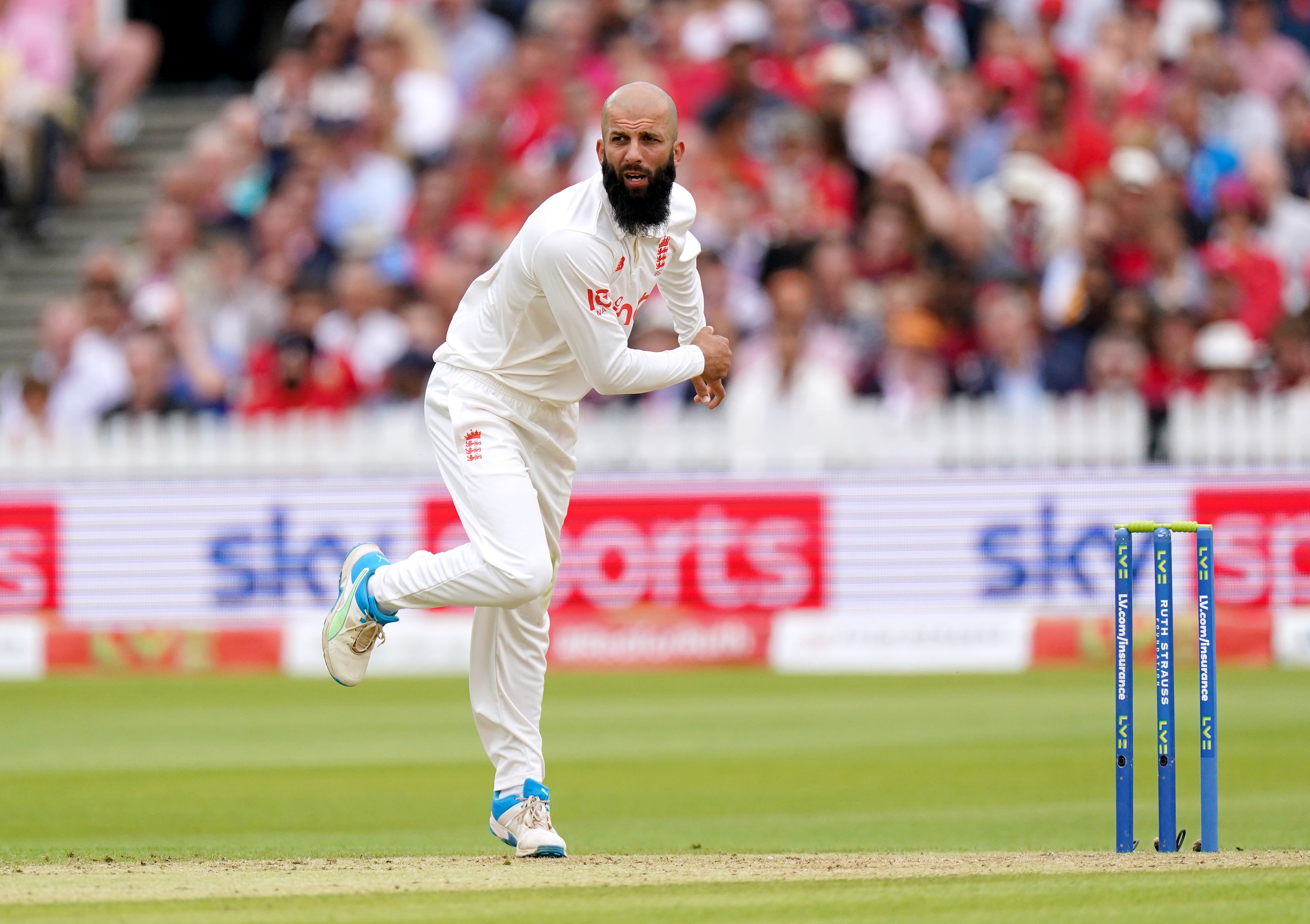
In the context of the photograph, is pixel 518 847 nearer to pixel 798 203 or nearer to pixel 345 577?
pixel 345 577

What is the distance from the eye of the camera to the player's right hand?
20.8 feet

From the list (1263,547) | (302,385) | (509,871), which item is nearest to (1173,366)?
(1263,547)

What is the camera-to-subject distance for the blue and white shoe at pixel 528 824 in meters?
6.37

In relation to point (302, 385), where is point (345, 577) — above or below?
below

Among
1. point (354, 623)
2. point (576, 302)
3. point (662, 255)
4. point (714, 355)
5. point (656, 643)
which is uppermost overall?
point (662, 255)

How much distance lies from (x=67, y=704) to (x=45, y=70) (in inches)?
328

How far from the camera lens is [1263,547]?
43.6 feet

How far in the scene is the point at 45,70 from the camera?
1833 centimetres

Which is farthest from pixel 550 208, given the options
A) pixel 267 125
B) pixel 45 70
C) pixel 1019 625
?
pixel 45 70

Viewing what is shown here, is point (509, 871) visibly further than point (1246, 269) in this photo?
No

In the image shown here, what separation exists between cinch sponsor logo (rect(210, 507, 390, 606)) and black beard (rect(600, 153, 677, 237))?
323 inches

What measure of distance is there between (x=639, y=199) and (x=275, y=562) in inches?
341

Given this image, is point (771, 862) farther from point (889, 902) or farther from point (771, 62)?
point (771, 62)

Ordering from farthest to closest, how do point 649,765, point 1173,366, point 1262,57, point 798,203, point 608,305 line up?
point 1262,57 → point 798,203 → point 1173,366 → point 649,765 → point 608,305
